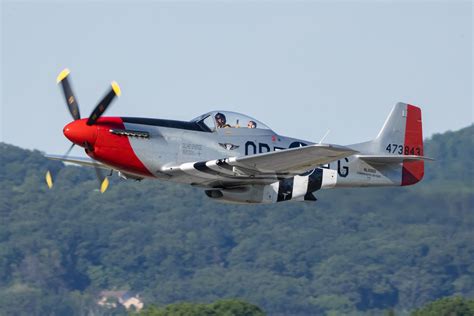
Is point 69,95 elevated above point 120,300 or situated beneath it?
elevated above

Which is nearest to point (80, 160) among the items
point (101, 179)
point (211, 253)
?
point (101, 179)

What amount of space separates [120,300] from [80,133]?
172ft

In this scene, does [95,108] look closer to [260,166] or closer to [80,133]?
[80,133]

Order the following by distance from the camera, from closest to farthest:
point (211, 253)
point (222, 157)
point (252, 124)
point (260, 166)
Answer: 1. point (260, 166)
2. point (222, 157)
3. point (252, 124)
4. point (211, 253)

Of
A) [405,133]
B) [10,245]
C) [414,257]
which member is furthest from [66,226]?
[405,133]

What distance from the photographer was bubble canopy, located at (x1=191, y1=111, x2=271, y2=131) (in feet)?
89.3

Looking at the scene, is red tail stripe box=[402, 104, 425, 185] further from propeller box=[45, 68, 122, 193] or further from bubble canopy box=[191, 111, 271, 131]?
propeller box=[45, 68, 122, 193]

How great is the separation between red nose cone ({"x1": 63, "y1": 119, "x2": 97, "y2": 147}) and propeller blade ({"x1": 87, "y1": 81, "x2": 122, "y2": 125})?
138mm

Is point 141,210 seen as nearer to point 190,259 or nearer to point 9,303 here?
point 190,259

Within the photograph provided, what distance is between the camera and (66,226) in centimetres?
9056

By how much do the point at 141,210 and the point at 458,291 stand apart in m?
26.4

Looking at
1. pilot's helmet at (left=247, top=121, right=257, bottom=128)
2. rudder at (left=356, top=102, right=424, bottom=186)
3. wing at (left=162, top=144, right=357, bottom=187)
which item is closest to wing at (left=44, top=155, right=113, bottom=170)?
wing at (left=162, top=144, right=357, bottom=187)

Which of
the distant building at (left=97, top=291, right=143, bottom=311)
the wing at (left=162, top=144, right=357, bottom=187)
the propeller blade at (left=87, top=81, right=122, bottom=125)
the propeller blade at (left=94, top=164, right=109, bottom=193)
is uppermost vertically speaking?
the propeller blade at (left=87, top=81, right=122, bottom=125)

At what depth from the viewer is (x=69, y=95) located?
27125 millimetres
